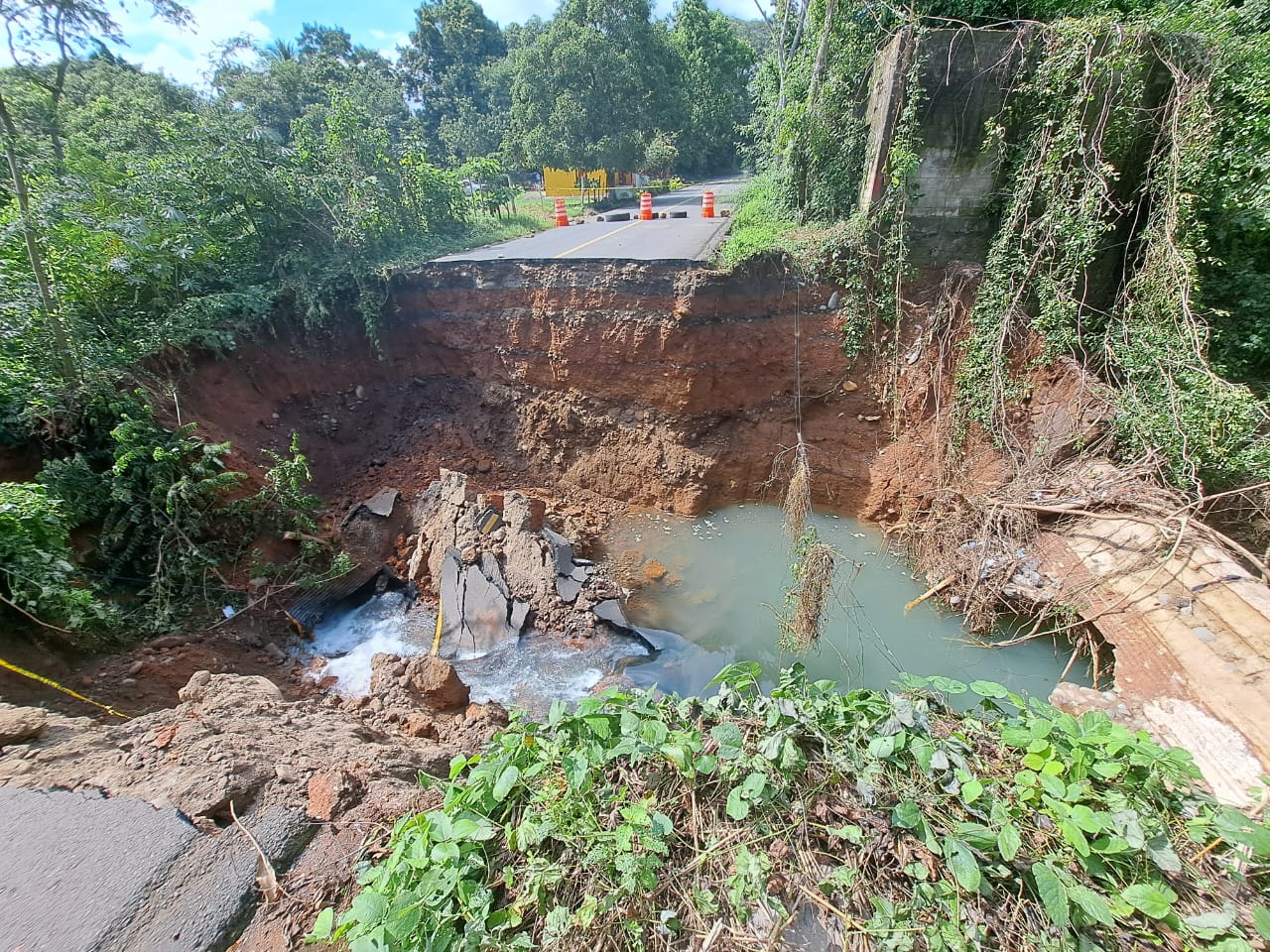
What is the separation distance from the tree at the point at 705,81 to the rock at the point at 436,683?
26735 millimetres

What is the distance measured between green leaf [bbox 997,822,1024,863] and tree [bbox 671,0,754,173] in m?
28.7

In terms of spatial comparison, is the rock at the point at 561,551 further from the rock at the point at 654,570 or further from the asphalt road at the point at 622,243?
the asphalt road at the point at 622,243

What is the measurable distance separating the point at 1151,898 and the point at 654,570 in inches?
254

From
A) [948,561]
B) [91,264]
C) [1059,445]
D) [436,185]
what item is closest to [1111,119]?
[1059,445]

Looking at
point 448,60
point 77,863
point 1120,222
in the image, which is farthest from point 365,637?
point 448,60

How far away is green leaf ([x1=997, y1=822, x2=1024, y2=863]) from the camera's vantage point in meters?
1.75

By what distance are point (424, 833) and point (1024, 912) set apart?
82.0 inches

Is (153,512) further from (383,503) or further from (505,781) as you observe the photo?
(505,781)

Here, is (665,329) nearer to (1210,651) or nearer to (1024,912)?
(1210,651)

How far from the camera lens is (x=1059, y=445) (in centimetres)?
646

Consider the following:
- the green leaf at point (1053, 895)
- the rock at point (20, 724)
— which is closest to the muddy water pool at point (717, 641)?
the rock at point (20, 724)

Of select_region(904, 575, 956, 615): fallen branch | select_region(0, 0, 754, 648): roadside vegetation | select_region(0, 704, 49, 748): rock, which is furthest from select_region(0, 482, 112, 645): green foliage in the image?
select_region(904, 575, 956, 615): fallen branch

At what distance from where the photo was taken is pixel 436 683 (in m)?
5.31

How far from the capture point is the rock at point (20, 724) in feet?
10.0
